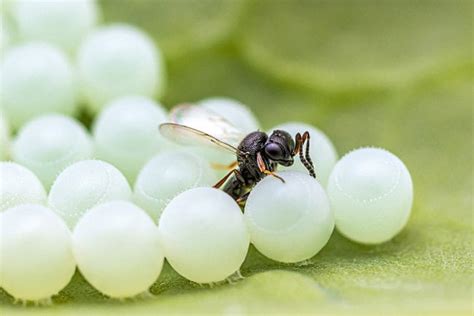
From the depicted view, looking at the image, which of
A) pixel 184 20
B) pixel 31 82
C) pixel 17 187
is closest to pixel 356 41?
pixel 184 20

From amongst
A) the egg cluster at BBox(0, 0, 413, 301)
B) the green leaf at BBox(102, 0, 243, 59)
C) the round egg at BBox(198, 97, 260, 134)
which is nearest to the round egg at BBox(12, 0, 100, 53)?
the egg cluster at BBox(0, 0, 413, 301)

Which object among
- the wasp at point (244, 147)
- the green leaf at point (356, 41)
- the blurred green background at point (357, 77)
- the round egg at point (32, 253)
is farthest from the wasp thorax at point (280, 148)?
the green leaf at point (356, 41)

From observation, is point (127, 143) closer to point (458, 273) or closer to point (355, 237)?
point (355, 237)

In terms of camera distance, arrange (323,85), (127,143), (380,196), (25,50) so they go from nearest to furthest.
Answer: (380,196) → (127,143) → (25,50) → (323,85)

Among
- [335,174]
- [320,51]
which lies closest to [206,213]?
[335,174]

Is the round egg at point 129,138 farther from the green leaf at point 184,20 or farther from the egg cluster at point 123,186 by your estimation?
the green leaf at point 184,20

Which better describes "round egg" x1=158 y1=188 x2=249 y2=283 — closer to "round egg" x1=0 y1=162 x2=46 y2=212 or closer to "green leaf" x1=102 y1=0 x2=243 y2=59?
"round egg" x1=0 y1=162 x2=46 y2=212
